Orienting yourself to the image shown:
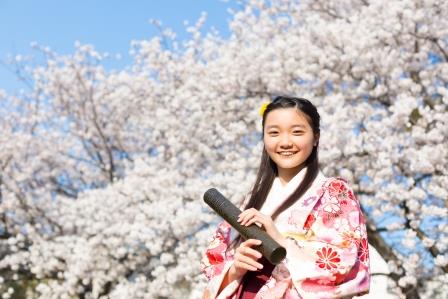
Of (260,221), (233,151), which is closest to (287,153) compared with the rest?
(260,221)

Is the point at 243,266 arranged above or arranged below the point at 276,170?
below

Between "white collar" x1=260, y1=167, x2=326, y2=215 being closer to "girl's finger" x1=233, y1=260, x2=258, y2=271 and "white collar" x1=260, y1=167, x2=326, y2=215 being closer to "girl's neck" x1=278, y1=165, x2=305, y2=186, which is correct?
"girl's neck" x1=278, y1=165, x2=305, y2=186

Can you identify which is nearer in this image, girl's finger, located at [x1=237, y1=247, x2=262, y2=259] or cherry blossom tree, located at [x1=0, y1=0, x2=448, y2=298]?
girl's finger, located at [x1=237, y1=247, x2=262, y2=259]

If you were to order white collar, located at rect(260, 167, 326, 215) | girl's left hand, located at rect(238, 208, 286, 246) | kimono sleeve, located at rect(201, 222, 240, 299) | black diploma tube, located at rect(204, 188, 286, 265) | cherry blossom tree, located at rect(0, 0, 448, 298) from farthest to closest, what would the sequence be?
cherry blossom tree, located at rect(0, 0, 448, 298) < white collar, located at rect(260, 167, 326, 215) < kimono sleeve, located at rect(201, 222, 240, 299) < girl's left hand, located at rect(238, 208, 286, 246) < black diploma tube, located at rect(204, 188, 286, 265)

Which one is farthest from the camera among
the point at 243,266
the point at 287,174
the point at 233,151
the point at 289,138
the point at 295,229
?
the point at 233,151

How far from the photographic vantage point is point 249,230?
1.97 m

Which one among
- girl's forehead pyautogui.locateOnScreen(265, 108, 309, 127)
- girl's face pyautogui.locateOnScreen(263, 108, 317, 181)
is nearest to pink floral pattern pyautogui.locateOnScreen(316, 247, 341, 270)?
girl's face pyautogui.locateOnScreen(263, 108, 317, 181)

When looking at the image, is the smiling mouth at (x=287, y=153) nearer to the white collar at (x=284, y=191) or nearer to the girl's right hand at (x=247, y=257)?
the white collar at (x=284, y=191)

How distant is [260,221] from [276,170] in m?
0.50

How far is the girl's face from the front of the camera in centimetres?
234

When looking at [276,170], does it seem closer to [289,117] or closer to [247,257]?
[289,117]

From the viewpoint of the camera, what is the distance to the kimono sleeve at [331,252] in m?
2.07

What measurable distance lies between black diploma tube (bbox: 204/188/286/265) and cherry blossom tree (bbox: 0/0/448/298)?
12.8ft

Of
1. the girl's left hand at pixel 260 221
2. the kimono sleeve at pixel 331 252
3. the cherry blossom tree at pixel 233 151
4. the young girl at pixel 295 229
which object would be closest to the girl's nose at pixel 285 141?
the young girl at pixel 295 229
